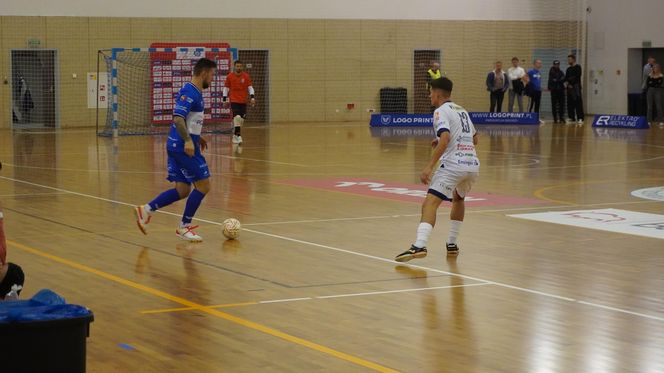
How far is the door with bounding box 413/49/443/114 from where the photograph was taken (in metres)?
42.0

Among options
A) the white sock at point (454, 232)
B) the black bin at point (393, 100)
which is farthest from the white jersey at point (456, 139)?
the black bin at point (393, 100)

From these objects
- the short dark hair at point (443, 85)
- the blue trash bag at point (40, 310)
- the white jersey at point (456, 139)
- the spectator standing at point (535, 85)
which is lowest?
the blue trash bag at point (40, 310)

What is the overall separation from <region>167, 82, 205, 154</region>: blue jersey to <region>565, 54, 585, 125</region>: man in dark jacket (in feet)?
88.9

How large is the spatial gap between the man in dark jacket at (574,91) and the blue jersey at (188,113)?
27.1m

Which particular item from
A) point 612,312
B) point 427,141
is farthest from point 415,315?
point 427,141

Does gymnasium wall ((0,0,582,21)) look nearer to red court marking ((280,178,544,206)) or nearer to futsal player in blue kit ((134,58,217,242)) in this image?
red court marking ((280,178,544,206))

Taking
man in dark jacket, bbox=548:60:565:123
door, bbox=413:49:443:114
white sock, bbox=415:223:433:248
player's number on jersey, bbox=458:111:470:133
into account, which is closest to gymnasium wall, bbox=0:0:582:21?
door, bbox=413:49:443:114

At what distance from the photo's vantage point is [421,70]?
42219 millimetres

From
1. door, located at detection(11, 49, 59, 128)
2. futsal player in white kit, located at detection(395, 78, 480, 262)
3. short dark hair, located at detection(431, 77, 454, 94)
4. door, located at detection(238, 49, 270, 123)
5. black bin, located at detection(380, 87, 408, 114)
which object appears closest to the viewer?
futsal player in white kit, located at detection(395, 78, 480, 262)

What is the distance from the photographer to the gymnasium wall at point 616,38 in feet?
133

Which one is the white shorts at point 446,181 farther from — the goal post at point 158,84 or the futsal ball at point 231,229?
the goal post at point 158,84

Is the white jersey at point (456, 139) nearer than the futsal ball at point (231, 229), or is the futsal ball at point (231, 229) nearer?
the white jersey at point (456, 139)

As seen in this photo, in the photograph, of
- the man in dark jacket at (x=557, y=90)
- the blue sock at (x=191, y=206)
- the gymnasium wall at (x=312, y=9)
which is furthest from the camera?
the man in dark jacket at (x=557, y=90)

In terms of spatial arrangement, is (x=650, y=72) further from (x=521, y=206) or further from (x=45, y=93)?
(x=521, y=206)
